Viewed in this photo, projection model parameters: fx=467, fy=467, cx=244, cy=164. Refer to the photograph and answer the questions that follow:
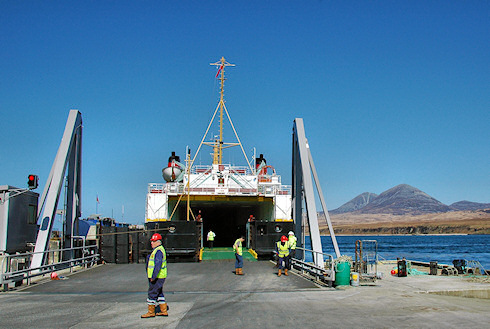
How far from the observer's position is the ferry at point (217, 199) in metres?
21.7

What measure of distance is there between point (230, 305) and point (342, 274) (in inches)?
183

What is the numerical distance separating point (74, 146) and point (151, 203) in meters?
6.15

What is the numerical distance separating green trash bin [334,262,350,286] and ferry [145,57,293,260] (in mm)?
8725

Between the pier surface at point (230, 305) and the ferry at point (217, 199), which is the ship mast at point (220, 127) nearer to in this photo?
the ferry at point (217, 199)

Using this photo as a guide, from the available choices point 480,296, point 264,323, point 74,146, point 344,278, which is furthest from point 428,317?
point 74,146

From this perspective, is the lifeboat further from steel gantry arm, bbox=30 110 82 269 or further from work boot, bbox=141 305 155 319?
work boot, bbox=141 305 155 319

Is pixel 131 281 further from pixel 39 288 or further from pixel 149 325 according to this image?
pixel 149 325

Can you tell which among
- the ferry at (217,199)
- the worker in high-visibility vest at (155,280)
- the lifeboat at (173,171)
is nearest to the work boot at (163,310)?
the worker in high-visibility vest at (155,280)

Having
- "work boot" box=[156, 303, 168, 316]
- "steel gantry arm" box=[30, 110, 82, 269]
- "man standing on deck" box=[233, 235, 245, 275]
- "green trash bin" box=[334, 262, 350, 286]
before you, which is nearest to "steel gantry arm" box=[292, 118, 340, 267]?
"green trash bin" box=[334, 262, 350, 286]

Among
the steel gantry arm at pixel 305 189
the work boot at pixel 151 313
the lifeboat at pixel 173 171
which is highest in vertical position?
the lifeboat at pixel 173 171

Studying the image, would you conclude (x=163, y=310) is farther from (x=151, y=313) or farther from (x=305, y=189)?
(x=305, y=189)

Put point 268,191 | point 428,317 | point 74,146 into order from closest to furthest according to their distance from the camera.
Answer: point 428,317 → point 74,146 → point 268,191

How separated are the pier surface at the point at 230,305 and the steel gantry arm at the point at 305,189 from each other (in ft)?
5.20

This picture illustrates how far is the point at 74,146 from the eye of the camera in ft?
66.2
